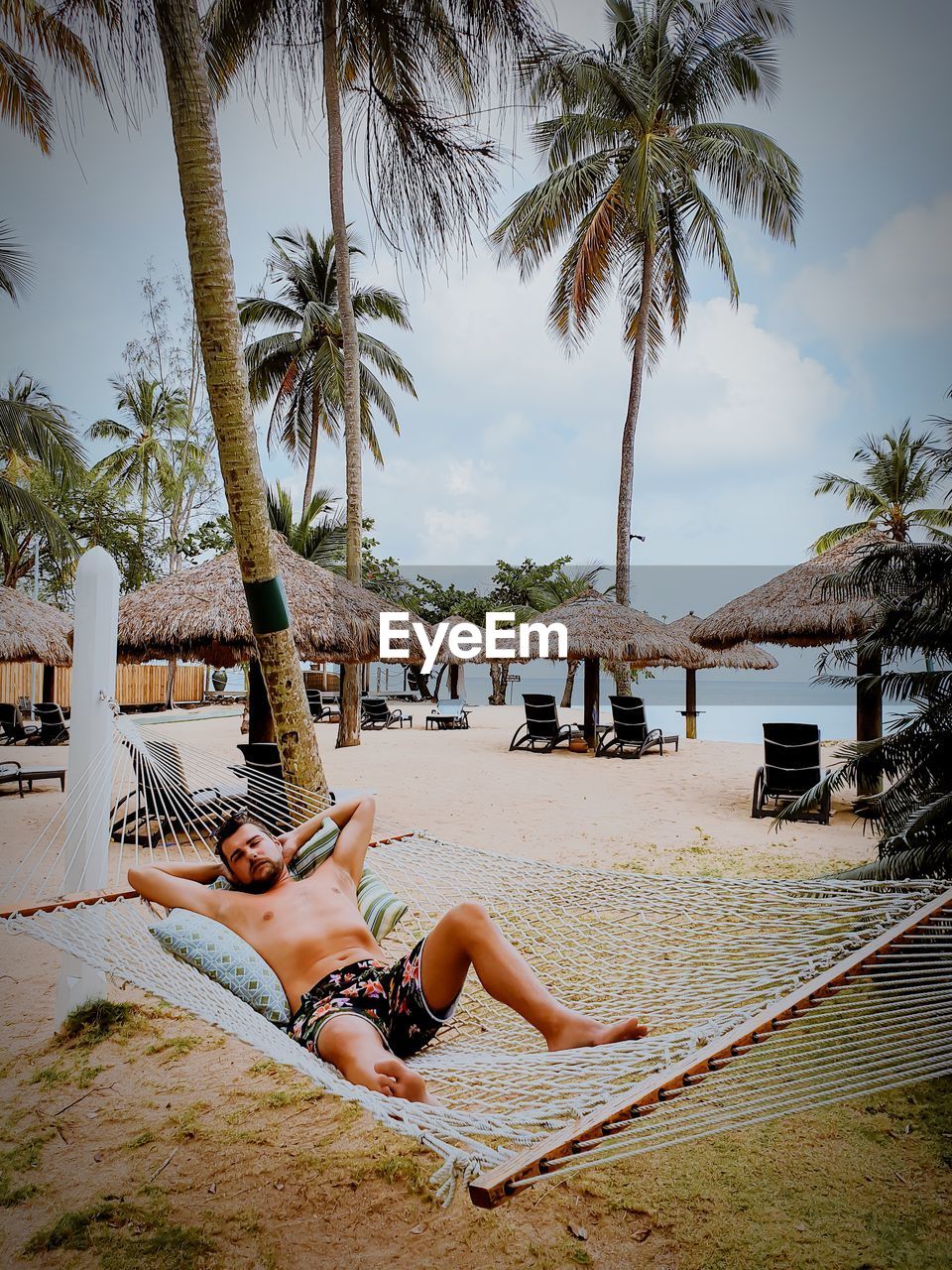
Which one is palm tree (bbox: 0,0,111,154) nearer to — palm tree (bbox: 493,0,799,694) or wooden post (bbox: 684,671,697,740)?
palm tree (bbox: 493,0,799,694)

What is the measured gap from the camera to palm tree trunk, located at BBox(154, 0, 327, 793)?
8.25ft

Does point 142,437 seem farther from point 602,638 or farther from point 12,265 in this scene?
point 602,638

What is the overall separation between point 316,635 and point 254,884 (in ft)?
→ 14.3

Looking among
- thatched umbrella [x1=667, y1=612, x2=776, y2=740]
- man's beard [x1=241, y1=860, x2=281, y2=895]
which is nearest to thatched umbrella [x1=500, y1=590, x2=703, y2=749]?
thatched umbrella [x1=667, y1=612, x2=776, y2=740]

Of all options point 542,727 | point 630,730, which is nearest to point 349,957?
point 630,730

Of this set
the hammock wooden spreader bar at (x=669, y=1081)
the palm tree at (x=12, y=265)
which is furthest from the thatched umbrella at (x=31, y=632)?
the hammock wooden spreader bar at (x=669, y=1081)

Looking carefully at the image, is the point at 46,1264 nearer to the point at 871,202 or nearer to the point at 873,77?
the point at 873,77

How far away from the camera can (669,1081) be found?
0.95m

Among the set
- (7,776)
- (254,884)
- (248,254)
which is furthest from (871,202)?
(254,884)

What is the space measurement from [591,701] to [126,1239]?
8418 millimetres

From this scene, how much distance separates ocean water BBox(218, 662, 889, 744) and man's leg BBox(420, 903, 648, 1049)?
27.9ft

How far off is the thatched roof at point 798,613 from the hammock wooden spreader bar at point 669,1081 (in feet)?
16.2

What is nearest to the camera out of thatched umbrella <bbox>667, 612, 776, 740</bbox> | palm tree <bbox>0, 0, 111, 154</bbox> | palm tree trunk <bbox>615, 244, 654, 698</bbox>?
palm tree <bbox>0, 0, 111, 154</bbox>

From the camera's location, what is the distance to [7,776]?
225 inches
